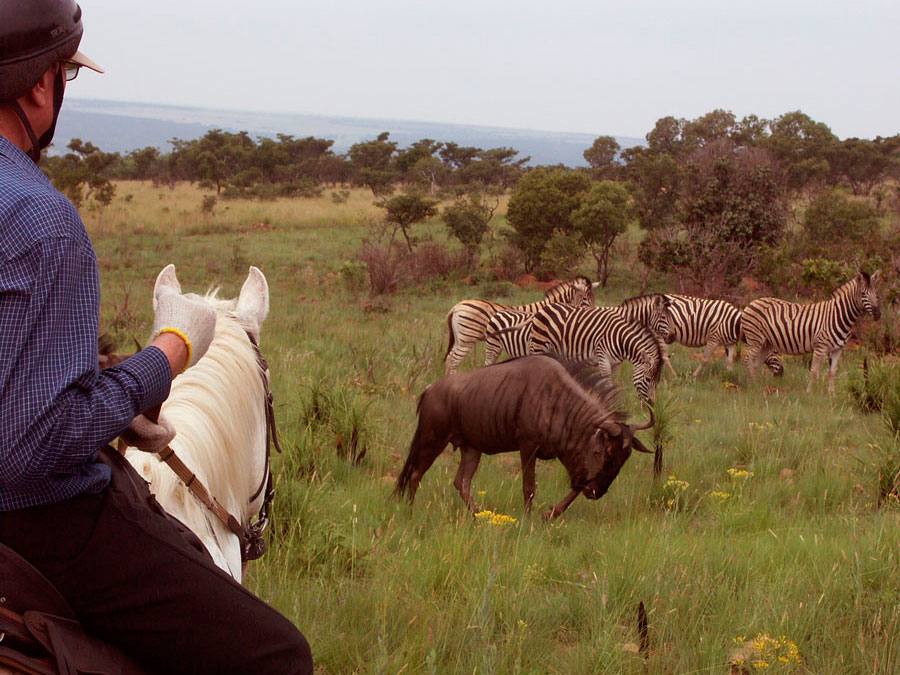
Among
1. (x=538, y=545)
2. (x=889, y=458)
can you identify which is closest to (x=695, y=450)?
(x=889, y=458)

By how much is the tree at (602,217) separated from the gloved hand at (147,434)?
1676cm

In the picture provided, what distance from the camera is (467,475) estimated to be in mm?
5609

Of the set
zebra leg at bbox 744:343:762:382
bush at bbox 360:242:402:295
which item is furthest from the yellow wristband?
bush at bbox 360:242:402:295

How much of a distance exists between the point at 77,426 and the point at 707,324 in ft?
37.7

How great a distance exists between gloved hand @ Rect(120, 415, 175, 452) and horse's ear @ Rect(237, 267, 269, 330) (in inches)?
36.1

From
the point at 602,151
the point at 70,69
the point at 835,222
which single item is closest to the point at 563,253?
the point at 835,222

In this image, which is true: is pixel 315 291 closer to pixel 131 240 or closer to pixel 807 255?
pixel 131 240

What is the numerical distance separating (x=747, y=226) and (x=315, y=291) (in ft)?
32.5

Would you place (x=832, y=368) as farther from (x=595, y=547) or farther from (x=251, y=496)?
(x=251, y=496)

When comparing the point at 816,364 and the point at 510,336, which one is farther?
the point at 816,364

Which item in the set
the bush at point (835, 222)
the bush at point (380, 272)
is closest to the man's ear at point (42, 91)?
the bush at point (380, 272)

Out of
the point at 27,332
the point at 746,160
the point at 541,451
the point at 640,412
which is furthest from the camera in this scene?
the point at 746,160

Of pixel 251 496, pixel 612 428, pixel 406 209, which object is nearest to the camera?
pixel 251 496

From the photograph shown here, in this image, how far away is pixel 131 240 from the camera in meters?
22.0
